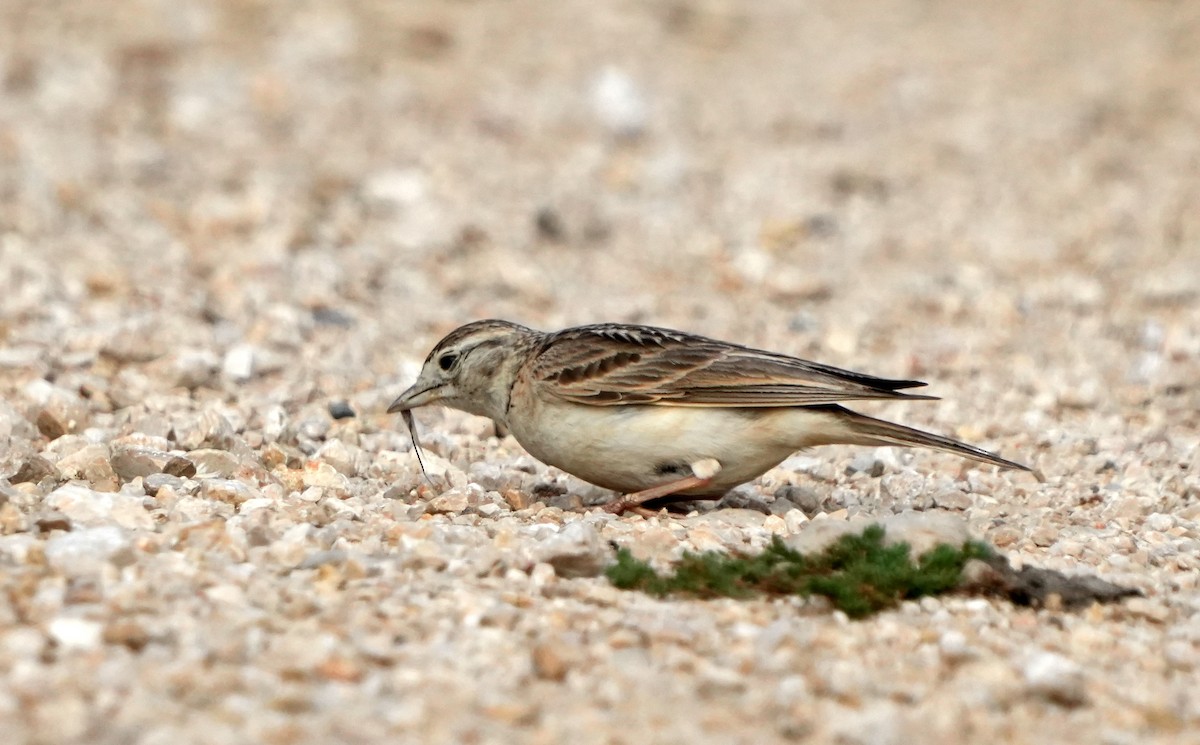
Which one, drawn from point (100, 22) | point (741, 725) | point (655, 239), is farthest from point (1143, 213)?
point (741, 725)

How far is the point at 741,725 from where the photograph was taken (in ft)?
15.2

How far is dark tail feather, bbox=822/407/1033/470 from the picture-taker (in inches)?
270

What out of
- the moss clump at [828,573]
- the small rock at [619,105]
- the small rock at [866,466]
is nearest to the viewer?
the moss clump at [828,573]

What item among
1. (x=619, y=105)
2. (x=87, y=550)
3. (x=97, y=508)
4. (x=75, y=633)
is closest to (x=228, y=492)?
(x=97, y=508)

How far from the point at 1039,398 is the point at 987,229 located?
4.77 m

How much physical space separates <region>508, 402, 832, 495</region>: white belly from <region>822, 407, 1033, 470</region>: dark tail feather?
0.12 m

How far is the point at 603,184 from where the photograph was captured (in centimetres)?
1558

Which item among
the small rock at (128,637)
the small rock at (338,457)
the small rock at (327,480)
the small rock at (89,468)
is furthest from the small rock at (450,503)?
Result: the small rock at (128,637)

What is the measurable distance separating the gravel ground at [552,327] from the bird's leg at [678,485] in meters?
0.18

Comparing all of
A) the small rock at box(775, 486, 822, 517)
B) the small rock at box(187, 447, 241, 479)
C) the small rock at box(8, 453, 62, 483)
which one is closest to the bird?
the small rock at box(775, 486, 822, 517)

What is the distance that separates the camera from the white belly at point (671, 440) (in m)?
7.22

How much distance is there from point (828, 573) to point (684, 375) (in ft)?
5.38

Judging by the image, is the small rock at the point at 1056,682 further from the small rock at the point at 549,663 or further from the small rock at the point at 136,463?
the small rock at the point at 136,463

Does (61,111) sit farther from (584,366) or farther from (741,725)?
(741,725)
